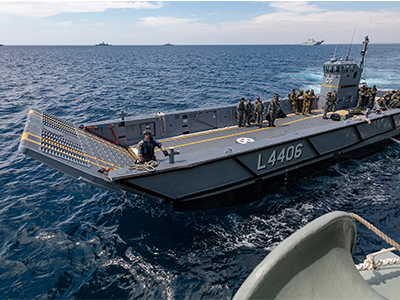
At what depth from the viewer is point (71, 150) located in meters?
7.54

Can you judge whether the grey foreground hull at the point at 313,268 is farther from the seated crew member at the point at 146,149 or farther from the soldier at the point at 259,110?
the soldier at the point at 259,110

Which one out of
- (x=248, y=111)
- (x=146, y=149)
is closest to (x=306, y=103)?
(x=248, y=111)

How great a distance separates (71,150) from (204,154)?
422 centimetres

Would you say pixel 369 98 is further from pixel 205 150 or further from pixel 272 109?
pixel 205 150

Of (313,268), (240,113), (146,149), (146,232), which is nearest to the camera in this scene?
(313,268)

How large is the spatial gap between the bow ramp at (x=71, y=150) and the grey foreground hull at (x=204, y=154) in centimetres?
2

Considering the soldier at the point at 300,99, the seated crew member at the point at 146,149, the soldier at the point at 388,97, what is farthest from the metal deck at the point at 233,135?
the soldier at the point at 388,97

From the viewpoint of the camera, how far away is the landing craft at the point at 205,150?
283 inches

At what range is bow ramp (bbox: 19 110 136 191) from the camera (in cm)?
641

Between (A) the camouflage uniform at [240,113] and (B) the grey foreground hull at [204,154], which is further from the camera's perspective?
(A) the camouflage uniform at [240,113]

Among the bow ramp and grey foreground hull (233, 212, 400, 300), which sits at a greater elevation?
grey foreground hull (233, 212, 400, 300)

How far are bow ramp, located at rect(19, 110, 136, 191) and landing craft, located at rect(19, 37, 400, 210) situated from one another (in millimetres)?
26

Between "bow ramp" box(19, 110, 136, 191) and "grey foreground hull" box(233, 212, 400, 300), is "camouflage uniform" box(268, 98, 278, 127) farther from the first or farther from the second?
"grey foreground hull" box(233, 212, 400, 300)

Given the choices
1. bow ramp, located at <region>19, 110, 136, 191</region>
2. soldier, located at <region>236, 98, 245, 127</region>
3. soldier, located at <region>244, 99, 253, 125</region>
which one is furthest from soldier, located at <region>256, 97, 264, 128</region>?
bow ramp, located at <region>19, 110, 136, 191</region>
